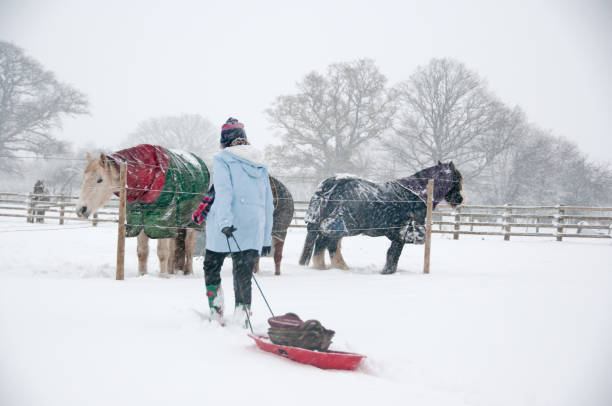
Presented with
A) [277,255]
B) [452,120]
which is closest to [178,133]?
[452,120]

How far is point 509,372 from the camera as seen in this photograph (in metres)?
2.76

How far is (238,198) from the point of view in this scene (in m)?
3.38

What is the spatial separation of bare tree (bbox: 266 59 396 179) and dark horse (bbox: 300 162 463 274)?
1440 cm

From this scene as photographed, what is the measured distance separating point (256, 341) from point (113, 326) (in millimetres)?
1090

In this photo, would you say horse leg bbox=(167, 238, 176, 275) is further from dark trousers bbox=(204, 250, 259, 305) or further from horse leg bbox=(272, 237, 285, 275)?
dark trousers bbox=(204, 250, 259, 305)

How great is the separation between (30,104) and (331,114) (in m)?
14.8

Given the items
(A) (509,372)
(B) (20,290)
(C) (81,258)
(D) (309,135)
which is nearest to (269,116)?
(D) (309,135)

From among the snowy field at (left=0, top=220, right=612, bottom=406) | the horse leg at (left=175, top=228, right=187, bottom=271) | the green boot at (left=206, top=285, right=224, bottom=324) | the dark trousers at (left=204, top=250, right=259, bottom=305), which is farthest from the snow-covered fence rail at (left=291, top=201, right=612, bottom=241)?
the green boot at (left=206, top=285, right=224, bottom=324)

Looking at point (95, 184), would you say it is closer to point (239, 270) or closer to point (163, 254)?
point (163, 254)

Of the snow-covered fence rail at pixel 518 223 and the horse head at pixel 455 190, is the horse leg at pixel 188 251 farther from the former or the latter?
the snow-covered fence rail at pixel 518 223

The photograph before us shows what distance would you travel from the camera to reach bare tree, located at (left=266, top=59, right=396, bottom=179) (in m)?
21.7

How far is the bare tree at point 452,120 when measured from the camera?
2114cm

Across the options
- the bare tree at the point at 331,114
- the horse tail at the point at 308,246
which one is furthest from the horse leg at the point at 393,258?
the bare tree at the point at 331,114

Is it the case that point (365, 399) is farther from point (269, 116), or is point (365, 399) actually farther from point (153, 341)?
point (269, 116)
